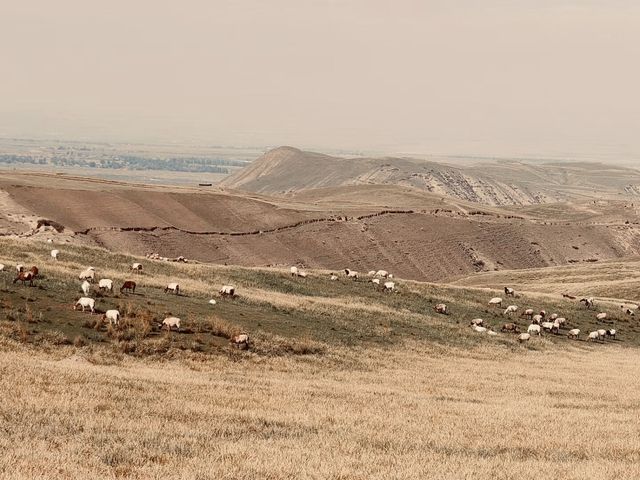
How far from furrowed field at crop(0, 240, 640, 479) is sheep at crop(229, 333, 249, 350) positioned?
0.55 m

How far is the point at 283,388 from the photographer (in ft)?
86.2

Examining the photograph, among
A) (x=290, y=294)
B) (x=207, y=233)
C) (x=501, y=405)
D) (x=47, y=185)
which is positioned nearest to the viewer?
(x=501, y=405)

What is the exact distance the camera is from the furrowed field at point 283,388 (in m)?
15.1

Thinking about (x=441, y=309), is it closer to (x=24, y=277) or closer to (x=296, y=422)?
(x=24, y=277)

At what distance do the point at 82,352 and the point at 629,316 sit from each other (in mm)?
52620

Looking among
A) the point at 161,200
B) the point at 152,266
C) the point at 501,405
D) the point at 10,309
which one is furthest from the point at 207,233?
the point at 501,405

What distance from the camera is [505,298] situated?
65.1 meters

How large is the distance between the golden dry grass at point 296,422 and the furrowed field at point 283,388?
0.26 feet

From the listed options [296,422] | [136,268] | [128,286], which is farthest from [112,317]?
[136,268]

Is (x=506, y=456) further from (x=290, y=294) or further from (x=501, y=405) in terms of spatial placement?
(x=290, y=294)

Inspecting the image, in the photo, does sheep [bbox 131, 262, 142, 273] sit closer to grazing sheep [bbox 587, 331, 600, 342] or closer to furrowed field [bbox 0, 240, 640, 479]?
furrowed field [bbox 0, 240, 640, 479]

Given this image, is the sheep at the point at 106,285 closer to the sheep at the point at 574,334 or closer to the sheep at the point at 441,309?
the sheep at the point at 441,309

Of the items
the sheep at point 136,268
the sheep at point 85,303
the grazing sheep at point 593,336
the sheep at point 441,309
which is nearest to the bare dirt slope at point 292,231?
the sheep at point 136,268

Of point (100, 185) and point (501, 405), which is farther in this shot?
point (100, 185)
